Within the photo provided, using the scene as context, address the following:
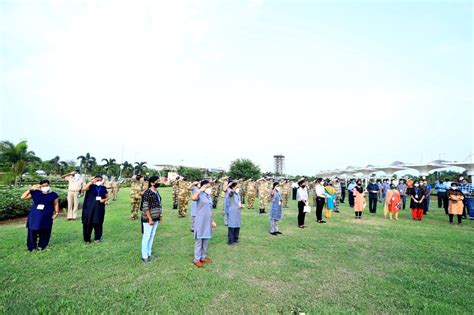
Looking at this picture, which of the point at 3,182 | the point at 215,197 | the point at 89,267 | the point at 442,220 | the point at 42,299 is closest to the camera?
the point at 42,299

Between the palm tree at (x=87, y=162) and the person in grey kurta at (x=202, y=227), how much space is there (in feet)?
194

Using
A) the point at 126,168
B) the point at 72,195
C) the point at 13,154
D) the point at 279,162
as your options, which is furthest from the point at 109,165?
the point at 279,162

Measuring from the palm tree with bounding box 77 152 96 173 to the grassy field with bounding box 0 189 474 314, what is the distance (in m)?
54.8

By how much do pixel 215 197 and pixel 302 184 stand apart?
22.0ft

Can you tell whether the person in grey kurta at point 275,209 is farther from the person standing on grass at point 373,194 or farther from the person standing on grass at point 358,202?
the person standing on grass at point 373,194

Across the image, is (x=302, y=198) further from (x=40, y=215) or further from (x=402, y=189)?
(x=402, y=189)

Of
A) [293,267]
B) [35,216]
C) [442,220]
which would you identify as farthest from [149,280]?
[442,220]

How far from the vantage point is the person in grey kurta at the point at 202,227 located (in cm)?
530

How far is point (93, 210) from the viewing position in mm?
6871

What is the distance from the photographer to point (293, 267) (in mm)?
5211

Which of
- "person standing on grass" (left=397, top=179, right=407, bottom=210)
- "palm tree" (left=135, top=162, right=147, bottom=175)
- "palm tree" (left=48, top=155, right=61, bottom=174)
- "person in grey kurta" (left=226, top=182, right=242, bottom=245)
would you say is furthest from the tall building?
"person in grey kurta" (left=226, top=182, right=242, bottom=245)

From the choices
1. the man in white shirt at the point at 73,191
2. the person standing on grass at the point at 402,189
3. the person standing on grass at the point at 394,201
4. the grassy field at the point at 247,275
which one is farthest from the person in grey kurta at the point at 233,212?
the person standing on grass at the point at 402,189

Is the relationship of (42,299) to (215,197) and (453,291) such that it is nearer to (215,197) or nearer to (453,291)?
(453,291)

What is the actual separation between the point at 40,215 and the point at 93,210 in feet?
3.72
